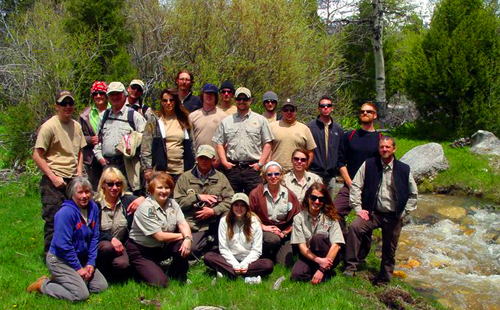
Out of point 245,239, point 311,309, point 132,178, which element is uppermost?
point 132,178

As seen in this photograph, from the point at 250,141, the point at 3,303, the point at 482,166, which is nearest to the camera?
the point at 3,303

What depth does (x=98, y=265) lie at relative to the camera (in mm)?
5500

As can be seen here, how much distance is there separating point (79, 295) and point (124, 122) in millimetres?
2324

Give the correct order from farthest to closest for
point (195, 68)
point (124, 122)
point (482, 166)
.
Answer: point (482, 166), point (195, 68), point (124, 122)

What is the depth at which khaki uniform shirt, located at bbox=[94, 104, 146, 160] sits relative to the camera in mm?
6160

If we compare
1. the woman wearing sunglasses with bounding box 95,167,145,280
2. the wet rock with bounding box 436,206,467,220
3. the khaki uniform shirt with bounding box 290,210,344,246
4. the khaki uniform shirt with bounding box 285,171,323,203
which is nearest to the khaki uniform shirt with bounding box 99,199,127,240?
the woman wearing sunglasses with bounding box 95,167,145,280

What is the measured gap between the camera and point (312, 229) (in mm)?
5980

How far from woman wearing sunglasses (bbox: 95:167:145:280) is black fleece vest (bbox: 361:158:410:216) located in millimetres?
2906

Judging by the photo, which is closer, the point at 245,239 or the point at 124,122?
the point at 245,239

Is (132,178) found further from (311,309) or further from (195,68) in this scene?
(195,68)

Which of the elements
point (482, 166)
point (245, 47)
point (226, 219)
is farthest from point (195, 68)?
point (482, 166)

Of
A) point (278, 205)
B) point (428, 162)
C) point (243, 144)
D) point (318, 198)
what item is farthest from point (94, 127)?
point (428, 162)

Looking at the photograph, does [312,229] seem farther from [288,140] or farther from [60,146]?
[60,146]

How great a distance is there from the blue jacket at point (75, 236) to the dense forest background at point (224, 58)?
5667mm
